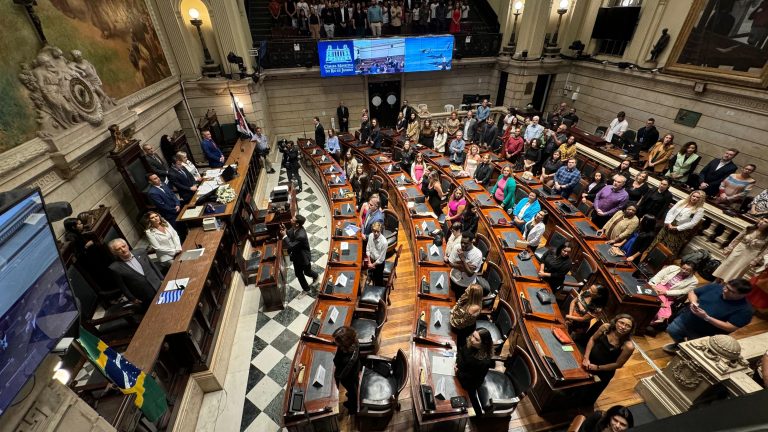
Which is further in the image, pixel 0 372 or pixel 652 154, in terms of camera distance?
pixel 652 154

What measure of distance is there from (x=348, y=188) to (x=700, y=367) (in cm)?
720

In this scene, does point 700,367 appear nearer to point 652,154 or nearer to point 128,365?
point 128,365

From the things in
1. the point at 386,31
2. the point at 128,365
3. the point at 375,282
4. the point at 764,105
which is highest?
the point at 386,31

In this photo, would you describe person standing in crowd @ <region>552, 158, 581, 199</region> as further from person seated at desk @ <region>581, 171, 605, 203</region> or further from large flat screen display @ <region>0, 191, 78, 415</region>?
large flat screen display @ <region>0, 191, 78, 415</region>

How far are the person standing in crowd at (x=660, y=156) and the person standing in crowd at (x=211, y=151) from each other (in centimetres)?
1206

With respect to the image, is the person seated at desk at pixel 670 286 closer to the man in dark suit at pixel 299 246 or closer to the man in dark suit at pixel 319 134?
the man in dark suit at pixel 299 246

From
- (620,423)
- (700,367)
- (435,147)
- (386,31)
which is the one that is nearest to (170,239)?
(620,423)

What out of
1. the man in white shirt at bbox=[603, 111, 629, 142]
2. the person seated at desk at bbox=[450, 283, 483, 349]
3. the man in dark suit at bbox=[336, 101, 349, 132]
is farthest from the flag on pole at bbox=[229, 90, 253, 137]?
the man in white shirt at bbox=[603, 111, 629, 142]

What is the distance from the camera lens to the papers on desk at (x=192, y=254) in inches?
209

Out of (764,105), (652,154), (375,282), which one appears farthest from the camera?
(652,154)

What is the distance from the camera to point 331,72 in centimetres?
1312

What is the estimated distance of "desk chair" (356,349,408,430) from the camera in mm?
3654

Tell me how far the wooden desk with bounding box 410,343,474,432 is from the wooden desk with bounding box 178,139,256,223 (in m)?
4.82

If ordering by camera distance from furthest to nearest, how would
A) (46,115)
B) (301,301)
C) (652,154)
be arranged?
1. (652,154)
2. (301,301)
3. (46,115)
